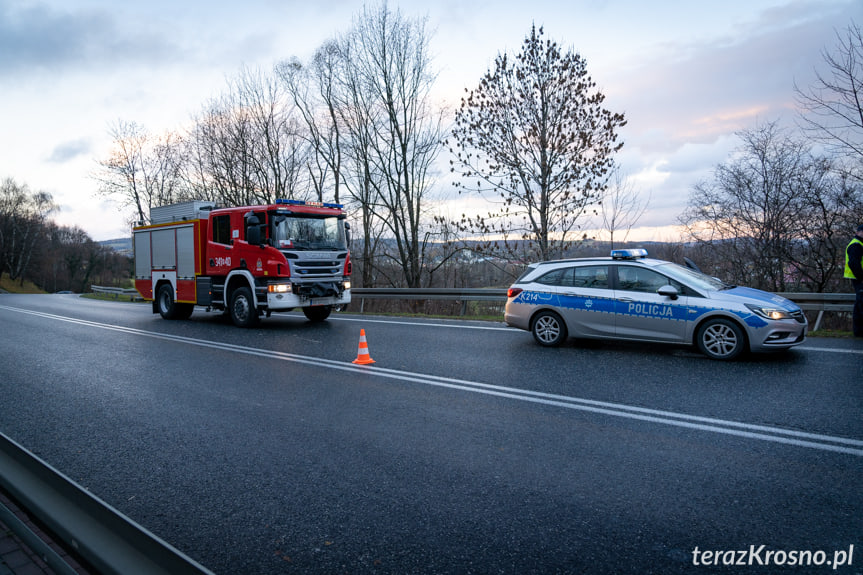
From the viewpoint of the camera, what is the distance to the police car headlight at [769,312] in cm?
750

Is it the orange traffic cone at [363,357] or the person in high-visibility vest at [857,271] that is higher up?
the person in high-visibility vest at [857,271]

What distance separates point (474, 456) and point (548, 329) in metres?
5.31

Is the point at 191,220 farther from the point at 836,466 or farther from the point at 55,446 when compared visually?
the point at 836,466

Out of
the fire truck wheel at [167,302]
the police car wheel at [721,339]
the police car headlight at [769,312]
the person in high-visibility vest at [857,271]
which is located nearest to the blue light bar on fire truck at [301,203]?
the fire truck wheel at [167,302]

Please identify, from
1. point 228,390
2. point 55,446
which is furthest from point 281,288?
point 55,446

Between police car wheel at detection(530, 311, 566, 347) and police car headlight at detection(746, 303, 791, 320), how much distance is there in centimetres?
284

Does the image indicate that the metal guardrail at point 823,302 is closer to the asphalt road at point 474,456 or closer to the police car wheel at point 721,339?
the asphalt road at point 474,456

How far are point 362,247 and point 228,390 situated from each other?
69.4 ft

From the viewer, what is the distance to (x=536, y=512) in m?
3.36

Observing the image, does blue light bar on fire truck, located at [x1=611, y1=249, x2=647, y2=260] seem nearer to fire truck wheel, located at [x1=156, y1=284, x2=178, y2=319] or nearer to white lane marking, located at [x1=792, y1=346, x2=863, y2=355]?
white lane marking, located at [x1=792, y1=346, x2=863, y2=355]

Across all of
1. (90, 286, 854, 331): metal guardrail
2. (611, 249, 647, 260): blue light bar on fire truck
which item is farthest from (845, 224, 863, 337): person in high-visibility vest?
(611, 249, 647, 260): blue light bar on fire truck

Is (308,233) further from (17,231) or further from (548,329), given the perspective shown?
(17,231)

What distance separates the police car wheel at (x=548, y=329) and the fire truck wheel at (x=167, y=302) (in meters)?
10.9

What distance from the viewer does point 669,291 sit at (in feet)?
26.7
